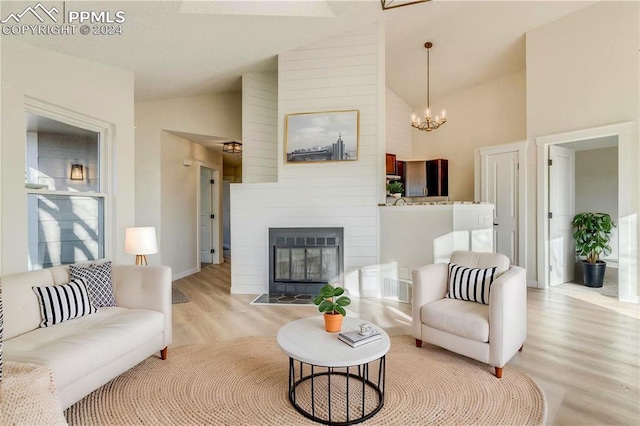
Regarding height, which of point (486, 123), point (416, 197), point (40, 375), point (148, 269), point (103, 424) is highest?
point (486, 123)

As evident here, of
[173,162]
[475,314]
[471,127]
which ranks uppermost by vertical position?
[471,127]

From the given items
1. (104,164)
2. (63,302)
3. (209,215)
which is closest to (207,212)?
(209,215)

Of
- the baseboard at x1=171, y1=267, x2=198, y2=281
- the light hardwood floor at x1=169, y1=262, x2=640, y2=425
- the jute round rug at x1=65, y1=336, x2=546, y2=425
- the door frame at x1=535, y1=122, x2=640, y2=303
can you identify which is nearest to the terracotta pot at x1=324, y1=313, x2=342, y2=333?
the jute round rug at x1=65, y1=336, x2=546, y2=425

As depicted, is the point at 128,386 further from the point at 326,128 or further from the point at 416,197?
the point at 416,197

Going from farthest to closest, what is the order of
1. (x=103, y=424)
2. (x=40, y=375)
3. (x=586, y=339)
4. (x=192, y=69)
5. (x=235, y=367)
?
(x=192, y=69), (x=586, y=339), (x=235, y=367), (x=103, y=424), (x=40, y=375)

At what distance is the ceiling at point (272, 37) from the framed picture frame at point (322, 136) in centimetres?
101

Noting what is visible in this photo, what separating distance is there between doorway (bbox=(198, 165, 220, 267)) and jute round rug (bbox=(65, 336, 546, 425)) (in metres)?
4.89

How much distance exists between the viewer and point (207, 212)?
7.43 m

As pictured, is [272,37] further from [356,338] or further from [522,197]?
[522,197]


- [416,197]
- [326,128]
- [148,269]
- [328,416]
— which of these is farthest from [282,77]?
[328,416]

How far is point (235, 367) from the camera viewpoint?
8.22 ft

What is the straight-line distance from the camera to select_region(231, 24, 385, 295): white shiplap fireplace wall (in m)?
4.57

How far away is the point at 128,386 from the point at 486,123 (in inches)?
258

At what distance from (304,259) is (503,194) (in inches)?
134
